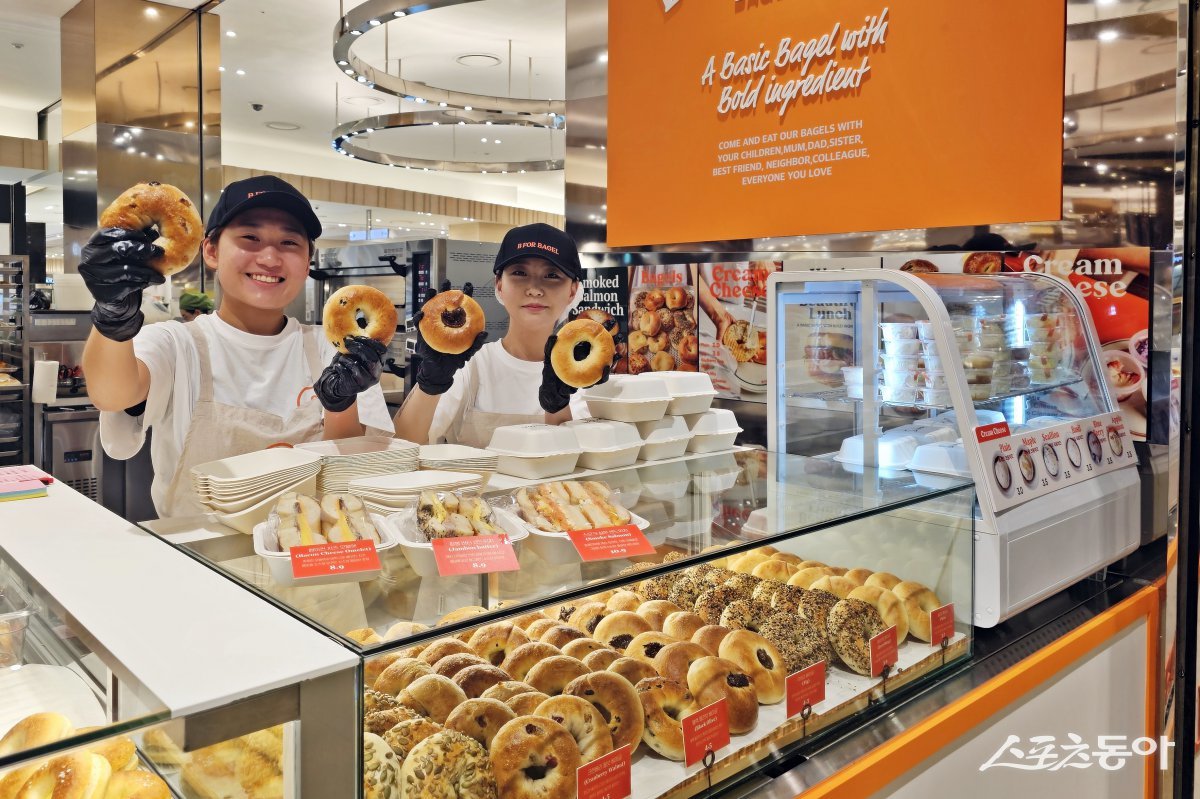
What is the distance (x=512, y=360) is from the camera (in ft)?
10.4

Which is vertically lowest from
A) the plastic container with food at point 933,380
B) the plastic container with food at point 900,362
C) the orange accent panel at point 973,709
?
the orange accent panel at point 973,709

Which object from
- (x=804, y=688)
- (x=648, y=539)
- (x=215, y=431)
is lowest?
(x=804, y=688)

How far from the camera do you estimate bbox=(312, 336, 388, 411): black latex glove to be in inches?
98.1

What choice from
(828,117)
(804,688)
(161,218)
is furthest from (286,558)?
(828,117)

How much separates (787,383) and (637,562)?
1.26 metres

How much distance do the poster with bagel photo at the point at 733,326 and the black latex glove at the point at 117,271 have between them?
2072 millimetres

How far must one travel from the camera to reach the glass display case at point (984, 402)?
1998mm

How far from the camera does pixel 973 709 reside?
175 cm

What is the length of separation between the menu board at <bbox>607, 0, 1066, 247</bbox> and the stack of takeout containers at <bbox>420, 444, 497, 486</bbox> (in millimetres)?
1549

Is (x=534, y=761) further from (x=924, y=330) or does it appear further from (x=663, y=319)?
(x=663, y=319)

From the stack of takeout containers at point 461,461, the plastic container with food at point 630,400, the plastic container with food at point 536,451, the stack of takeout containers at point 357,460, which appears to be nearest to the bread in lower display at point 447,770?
the stack of takeout containers at point 357,460

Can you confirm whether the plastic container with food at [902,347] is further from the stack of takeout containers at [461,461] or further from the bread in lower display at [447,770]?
the bread in lower display at [447,770]

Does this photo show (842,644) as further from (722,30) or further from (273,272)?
(722,30)

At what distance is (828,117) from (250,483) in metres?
2.30
